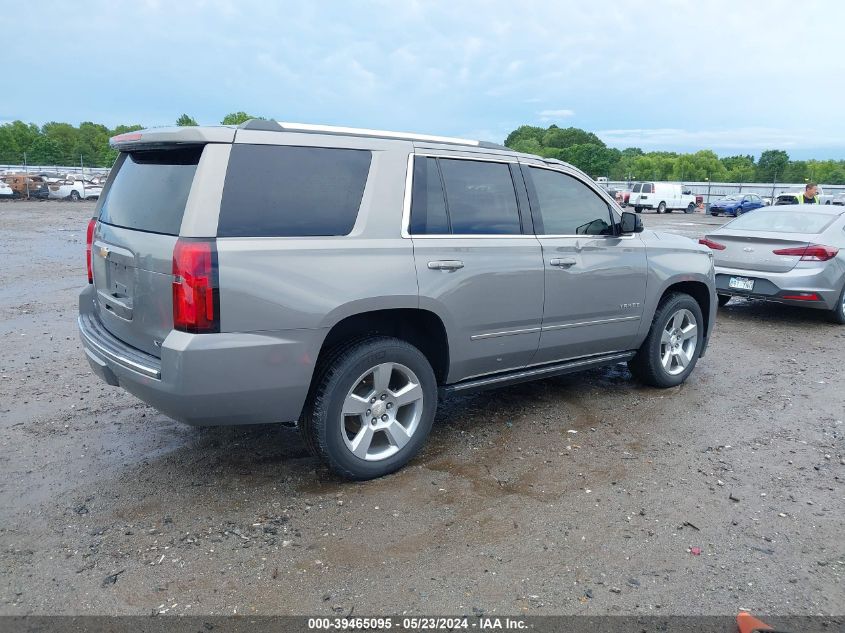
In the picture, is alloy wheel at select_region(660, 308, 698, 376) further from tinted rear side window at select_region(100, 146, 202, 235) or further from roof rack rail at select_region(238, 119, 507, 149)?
tinted rear side window at select_region(100, 146, 202, 235)

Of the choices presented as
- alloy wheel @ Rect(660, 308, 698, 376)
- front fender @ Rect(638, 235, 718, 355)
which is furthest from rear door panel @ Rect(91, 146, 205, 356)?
alloy wheel @ Rect(660, 308, 698, 376)

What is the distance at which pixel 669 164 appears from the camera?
96750 mm

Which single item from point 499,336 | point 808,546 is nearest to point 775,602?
point 808,546

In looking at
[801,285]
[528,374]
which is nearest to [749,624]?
[528,374]

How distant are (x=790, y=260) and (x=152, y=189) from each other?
7.73m

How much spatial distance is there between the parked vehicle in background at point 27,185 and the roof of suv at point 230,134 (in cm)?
3638

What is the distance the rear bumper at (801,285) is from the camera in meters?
8.41

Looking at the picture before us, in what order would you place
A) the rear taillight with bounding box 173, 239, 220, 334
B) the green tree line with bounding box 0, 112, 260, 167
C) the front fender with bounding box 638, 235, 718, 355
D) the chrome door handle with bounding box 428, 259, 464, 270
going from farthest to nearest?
the green tree line with bounding box 0, 112, 260, 167
the front fender with bounding box 638, 235, 718, 355
the chrome door handle with bounding box 428, 259, 464, 270
the rear taillight with bounding box 173, 239, 220, 334

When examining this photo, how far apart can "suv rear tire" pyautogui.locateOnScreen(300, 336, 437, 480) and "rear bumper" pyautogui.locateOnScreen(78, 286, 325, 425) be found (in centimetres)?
16

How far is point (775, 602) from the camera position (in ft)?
9.77

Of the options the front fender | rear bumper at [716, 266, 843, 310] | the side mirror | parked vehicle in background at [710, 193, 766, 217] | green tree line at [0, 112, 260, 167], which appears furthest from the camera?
green tree line at [0, 112, 260, 167]

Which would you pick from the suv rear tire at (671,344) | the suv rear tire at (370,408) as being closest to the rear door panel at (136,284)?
the suv rear tire at (370,408)

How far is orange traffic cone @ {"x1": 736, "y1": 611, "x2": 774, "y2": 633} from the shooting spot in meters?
2.75

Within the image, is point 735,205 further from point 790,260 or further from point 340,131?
point 340,131
